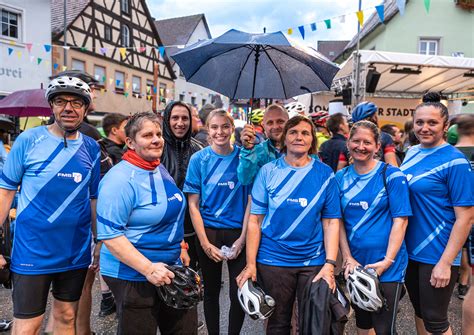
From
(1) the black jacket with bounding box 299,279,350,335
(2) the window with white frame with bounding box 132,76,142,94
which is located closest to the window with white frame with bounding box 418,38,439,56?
(2) the window with white frame with bounding box 132,76,142,94

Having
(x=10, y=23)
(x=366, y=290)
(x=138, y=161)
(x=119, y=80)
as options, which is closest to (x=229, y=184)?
(x=138, y=161)

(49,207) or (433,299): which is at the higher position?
(49,207)

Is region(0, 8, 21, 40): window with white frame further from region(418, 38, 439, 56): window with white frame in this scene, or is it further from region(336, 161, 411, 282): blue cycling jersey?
region(418, 38, 439, 56): window with white frame

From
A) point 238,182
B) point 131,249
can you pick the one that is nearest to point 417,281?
point 238,182

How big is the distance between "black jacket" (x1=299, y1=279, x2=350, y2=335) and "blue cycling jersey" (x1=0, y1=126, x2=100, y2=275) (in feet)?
5.01

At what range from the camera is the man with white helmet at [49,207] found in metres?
2.33

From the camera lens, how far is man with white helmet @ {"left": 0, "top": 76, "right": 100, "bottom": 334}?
7.64 ft

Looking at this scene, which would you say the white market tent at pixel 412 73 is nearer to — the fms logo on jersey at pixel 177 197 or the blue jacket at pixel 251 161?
the blue jacket at pixel 251 161

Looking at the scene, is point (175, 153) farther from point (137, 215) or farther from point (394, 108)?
point (394, 108)

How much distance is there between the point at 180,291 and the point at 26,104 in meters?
5.87

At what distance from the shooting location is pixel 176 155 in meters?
3.35

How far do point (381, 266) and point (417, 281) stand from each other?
1.31 feet

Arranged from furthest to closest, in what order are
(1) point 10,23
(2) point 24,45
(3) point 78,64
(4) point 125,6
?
(4) point 125,6 → (3) point 78,64 → (2) point 24,45 → (1) point 10,23

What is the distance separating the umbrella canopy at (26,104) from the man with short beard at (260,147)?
4968 millimetres
